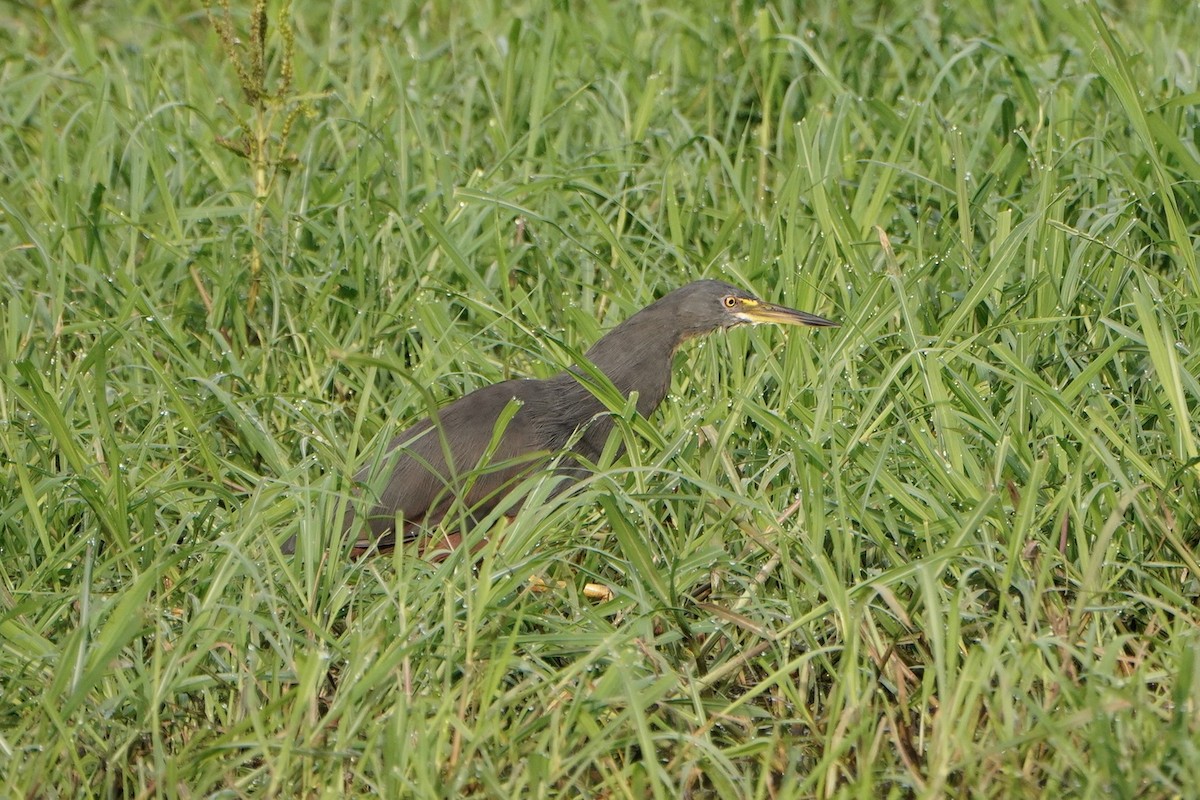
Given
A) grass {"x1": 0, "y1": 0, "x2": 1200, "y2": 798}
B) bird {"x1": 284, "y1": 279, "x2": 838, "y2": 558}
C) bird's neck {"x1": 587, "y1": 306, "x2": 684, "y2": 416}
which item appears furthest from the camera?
bird's neck {"x1": 587, "y1": 306, "x2": 684, "y2": 416}

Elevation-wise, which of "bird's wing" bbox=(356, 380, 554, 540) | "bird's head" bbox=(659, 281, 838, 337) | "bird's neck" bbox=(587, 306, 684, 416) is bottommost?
"bird's wing" bbox=(356, 380, 554, 540)

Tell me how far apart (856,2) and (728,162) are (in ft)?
5.30

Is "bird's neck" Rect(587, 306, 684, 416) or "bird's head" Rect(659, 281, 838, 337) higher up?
"bird's head" Rect(659, 281, 838, 337)

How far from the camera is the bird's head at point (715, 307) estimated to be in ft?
14.7

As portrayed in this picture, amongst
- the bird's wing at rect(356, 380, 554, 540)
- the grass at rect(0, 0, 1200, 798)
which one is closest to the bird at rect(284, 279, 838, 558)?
the bird's wing at rect(356, 380, 554, 540)

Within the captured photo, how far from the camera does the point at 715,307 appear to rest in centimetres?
450

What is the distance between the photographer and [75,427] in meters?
4.38

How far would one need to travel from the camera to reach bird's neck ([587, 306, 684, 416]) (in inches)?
177

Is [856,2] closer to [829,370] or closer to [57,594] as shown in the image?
[829,370]

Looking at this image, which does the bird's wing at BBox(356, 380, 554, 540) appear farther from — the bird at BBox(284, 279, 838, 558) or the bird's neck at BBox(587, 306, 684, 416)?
the bird's neck at BBox(587, 306, 684, 416)

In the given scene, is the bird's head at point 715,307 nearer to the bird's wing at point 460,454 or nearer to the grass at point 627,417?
the grass at point 627,417

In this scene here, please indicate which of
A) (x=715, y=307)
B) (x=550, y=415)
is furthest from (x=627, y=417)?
(x=715, y=307)

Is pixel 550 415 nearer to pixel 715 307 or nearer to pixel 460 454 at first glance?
pixel 460 454

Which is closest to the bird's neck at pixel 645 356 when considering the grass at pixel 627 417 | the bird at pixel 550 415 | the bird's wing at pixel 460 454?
the bird at pixel 550 415
